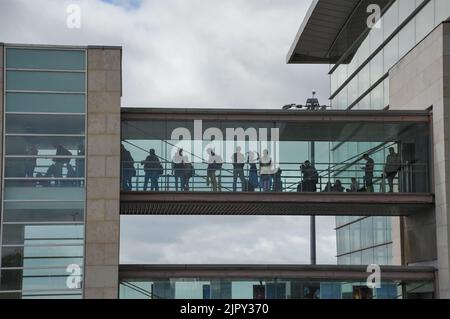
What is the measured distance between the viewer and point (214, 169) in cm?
2923

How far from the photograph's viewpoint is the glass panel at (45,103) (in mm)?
28453

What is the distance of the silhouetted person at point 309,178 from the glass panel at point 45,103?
784 cm

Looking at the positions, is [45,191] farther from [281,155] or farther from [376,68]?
[376,68]

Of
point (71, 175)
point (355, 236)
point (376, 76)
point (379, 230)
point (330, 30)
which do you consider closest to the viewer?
point (71, 175)

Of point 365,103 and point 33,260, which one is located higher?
point 365,103

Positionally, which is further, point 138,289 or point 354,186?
point 354,186

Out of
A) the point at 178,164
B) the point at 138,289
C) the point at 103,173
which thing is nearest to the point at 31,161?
the point at 103,173

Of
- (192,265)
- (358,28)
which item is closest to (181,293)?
Result: (192,265)

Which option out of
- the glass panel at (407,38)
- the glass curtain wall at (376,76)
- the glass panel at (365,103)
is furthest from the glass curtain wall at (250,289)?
the glass panel at (365,103)

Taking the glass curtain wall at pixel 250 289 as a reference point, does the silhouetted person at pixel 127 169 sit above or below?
above

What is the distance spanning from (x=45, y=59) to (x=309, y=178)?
9.87 m

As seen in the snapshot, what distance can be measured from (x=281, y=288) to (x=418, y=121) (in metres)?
7.71

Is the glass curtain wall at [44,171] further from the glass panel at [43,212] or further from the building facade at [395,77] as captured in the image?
the building facade at [395,77]
